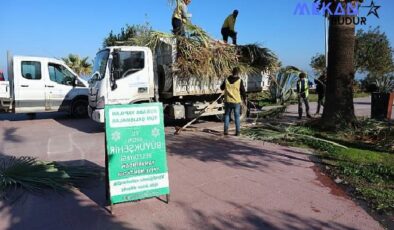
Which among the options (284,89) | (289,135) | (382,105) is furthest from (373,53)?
(289,135)

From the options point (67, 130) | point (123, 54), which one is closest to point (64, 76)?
point (67, 130)

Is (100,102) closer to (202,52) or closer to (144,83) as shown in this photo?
(144,83)

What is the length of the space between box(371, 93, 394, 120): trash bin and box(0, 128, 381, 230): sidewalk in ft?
21.1

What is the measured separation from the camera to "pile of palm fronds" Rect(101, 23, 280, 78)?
10.6 metres

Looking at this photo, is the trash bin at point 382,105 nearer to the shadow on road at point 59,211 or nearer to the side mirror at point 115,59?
the side mirror at point 115,59

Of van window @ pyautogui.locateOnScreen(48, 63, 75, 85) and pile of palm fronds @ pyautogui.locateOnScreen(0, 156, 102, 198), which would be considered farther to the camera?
van window @ pyautogui.locateOnScreen(48, 63, 75, 85)

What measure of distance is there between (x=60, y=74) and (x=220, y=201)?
1075 cm

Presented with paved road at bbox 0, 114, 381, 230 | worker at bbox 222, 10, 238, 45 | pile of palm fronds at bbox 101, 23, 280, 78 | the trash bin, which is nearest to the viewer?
paved road at bbox 0, 114, 381, 230

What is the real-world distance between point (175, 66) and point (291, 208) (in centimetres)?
663

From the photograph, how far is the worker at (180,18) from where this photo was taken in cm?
1104

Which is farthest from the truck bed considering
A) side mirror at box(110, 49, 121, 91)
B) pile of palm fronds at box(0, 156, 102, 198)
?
pile of palm fronds at box(0, 156, 102, 198)

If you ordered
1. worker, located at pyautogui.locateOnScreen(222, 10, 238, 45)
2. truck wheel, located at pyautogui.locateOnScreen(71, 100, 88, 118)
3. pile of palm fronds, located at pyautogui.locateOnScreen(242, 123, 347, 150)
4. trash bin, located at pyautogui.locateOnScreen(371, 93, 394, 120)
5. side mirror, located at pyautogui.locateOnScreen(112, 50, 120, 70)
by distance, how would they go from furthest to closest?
truck wheel, located at pyautogui.locateOnScreen(71, 100, 88, 118), worker, located at pyautogui.locateOnScreen(222, 10, 238, 45), trash bin, located at pyautogui.locateOnScreen(371, 93, 394, 120), side mirror, located at pyautogui.locateOnScreen(112, 50, 120, 70), pile of palm fronds, located at pyautogui.locateOnScreen(242, 123, 347, 150)

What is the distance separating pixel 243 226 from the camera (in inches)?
164

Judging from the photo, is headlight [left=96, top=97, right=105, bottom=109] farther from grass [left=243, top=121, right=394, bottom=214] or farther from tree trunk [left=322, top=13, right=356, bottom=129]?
tree trunk [left=322, top=13, right=356, bottom=129]
